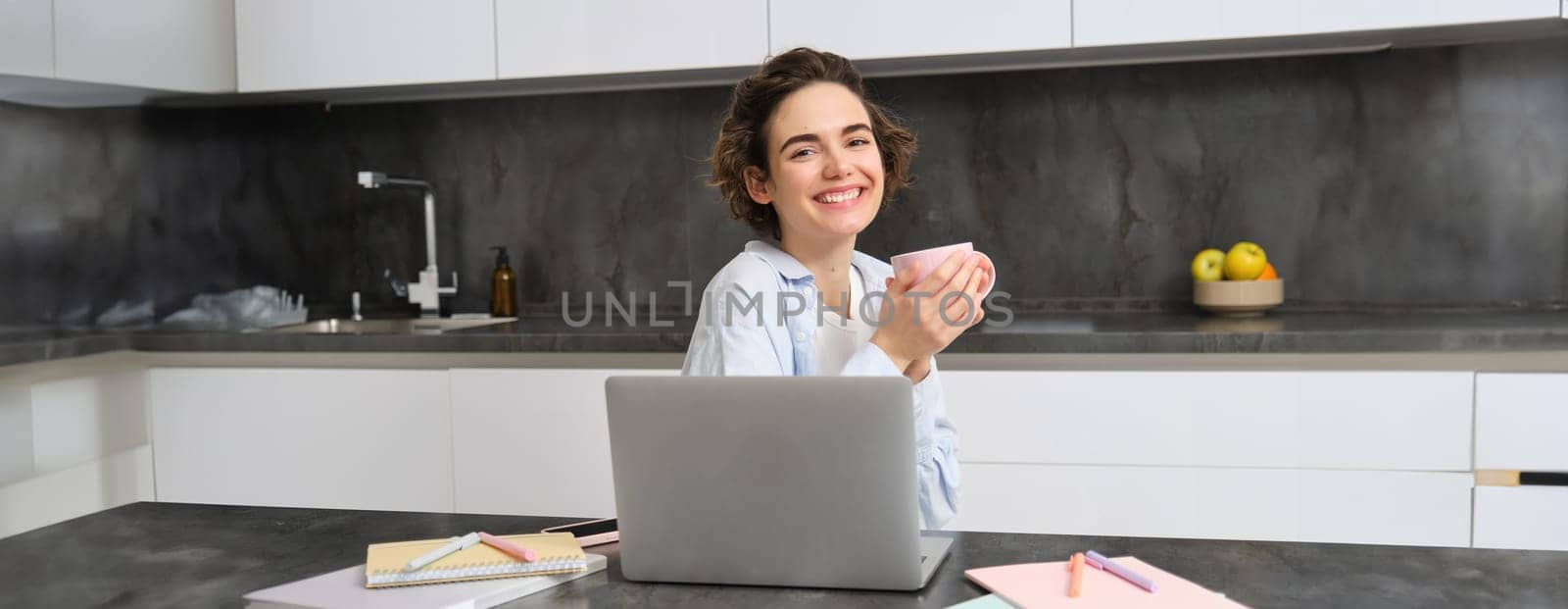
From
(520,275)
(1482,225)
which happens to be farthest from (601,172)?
(1482,225)

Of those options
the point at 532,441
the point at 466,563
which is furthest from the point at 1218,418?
the point at 466,563

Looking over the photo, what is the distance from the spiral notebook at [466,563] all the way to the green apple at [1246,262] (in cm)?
199

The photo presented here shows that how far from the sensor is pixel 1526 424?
2.16 metres

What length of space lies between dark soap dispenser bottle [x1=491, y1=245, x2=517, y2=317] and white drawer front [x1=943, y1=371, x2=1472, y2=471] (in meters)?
1.31

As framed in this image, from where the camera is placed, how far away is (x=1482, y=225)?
2.73 m

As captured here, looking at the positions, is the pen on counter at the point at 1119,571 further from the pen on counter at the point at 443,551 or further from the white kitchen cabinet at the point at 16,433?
the white kitchen cabinet at the point at 16,433

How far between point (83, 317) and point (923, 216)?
2.05m

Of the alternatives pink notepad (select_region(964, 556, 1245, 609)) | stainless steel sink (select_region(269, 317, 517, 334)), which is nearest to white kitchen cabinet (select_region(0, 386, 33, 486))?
stainless steel sink (select_region(269, 317, 517, 334))

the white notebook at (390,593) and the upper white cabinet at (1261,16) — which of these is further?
the upper white cabinet at (1261,16)

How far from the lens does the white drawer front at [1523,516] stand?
216 centimetres

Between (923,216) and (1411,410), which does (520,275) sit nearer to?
(923,216)

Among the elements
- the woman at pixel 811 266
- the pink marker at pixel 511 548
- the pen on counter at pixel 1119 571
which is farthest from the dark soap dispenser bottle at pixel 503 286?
the pen on counter at pixel 1119 571

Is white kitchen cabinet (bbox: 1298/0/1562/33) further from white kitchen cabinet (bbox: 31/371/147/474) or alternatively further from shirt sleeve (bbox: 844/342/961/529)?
white kitchen cabinet (bbox: 31/371/147/474)

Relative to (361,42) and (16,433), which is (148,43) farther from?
(16,433)
